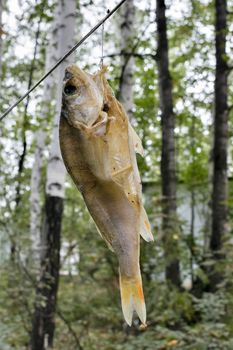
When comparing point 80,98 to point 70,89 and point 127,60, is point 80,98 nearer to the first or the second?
point 70,89

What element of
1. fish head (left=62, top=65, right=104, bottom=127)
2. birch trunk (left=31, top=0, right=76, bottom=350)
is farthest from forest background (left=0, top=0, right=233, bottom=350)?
fish head (left=62, top=65, right=104, bottom=127)

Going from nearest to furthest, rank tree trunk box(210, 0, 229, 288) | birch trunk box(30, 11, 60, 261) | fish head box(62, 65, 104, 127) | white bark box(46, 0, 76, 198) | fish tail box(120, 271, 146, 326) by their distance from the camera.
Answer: fish tail box(120, 271, 146, 326) → fish head box(62, 65, 104, 127) → white bark box(46, 0, 76, 198) → birch trunk box(30, 11, 60, 261) → tree trunk box(210, 0, 229, 288)

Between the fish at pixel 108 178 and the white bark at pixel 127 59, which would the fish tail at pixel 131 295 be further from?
the white bark at pixel 127 59

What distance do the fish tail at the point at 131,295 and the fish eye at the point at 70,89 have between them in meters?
0.52

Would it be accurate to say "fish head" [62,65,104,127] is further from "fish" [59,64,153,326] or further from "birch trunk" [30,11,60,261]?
"birch trunk" [30,11,60,261]

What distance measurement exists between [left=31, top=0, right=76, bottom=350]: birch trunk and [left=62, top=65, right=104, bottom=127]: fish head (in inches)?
178

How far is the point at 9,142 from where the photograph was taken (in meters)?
14.1

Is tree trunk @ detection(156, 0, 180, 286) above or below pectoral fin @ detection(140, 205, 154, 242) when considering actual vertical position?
above

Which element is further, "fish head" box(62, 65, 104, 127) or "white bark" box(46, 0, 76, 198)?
"white bark" box(46, 0, 76, 198)

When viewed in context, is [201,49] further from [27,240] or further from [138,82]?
[27,240]

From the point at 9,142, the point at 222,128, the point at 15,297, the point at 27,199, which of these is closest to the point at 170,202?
the point at 222,128

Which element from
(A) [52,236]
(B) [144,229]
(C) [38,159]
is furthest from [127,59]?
(C) [38,159]

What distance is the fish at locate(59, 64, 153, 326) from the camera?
1417mm

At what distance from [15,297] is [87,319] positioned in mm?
1756
